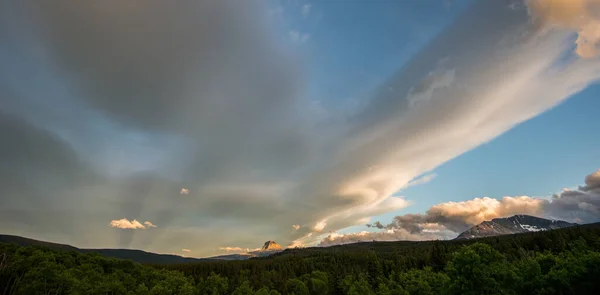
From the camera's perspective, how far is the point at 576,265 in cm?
4462

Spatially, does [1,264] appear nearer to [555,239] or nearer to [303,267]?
[303,267]

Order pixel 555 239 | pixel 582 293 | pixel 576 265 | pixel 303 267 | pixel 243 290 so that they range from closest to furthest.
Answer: pixel 582 293, pixel 576 265, pixel 243 290, pixel 555 239, pixel 303 267

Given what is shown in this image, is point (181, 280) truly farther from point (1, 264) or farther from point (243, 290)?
point (1, 264)

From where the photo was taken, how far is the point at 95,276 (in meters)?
81.1

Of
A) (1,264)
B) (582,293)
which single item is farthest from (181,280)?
(582,293)

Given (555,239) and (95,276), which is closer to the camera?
(95,276)

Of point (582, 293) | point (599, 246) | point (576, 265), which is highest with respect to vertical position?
point (599, 246)

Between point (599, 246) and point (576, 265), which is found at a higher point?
point (599, 246)

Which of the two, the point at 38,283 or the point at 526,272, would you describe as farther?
the point at 38,283

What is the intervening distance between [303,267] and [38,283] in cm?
14614

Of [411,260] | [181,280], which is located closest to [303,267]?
[411,260]

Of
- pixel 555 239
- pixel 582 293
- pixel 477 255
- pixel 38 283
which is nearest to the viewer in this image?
pixel 477 255

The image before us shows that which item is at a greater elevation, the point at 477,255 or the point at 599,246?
the point at 599,246

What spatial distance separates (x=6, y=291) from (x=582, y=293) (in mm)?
119087
